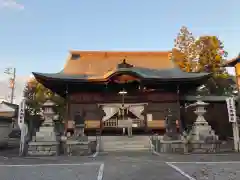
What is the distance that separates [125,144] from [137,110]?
12.4 feet

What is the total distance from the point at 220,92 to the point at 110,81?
13.3m

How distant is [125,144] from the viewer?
14445mm

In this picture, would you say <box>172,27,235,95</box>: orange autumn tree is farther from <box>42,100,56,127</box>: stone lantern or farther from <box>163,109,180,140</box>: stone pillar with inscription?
<box>42,100,56,127</box>: stone lantern

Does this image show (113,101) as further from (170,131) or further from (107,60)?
(170,131)

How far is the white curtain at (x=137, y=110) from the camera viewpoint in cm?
1758

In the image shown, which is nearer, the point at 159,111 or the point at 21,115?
the point at 21,115

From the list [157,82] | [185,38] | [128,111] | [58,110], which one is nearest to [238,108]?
[157,82]

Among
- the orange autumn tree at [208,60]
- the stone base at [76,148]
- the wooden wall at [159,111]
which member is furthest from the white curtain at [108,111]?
the orange autumn tree at [208,60]

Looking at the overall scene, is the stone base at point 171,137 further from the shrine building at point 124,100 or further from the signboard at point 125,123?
the shrine building at point 124,100

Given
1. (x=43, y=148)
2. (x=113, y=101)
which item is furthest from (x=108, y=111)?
(x=43, y=148)

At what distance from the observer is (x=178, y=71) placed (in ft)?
62.3

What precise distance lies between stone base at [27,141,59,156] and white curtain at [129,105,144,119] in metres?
7.38

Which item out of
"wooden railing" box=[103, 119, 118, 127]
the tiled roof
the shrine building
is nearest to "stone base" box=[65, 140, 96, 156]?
the shrine building

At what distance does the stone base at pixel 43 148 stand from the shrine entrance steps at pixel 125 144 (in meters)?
3.15
